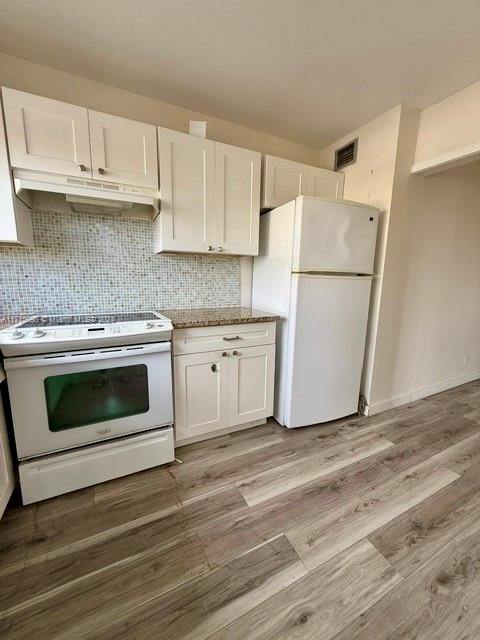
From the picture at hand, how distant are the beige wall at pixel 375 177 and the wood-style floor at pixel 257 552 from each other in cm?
100

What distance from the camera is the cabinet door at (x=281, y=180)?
211 centimetres

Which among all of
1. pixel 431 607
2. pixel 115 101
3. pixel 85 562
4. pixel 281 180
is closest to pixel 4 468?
pixel 85 562

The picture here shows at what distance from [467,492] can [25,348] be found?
8.51 ft

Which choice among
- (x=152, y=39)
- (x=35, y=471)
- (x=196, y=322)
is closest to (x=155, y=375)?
(x=196, y=322)

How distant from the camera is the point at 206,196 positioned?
191 cm

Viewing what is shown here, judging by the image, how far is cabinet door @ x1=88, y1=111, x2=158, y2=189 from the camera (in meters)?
1.58

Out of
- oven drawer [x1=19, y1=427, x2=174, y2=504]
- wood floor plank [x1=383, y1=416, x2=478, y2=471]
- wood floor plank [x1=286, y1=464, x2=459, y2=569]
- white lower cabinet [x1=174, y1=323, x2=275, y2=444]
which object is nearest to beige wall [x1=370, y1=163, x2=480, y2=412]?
wood floor plank [x1=383, y1=416, x2=478, y2=471]

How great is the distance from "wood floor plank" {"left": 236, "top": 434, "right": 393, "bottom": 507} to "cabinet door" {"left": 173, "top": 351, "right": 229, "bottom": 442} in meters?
0.47

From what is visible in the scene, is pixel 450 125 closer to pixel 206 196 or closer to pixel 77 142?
pixel 206 196

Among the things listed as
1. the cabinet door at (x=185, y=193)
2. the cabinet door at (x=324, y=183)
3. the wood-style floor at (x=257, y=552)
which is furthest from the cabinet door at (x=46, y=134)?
the wood-style floor at (x=257, y=552)

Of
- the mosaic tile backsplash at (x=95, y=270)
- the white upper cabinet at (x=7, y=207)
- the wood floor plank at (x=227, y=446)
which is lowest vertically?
the wood floor plank at (x=227, y=446)

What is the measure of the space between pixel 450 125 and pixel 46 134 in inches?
106

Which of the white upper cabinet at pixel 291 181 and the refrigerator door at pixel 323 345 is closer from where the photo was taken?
the refrigerator door at pixel 323 345

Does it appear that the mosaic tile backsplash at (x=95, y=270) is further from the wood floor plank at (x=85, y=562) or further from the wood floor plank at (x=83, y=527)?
the wood floor plank at (x=85, y=562)
